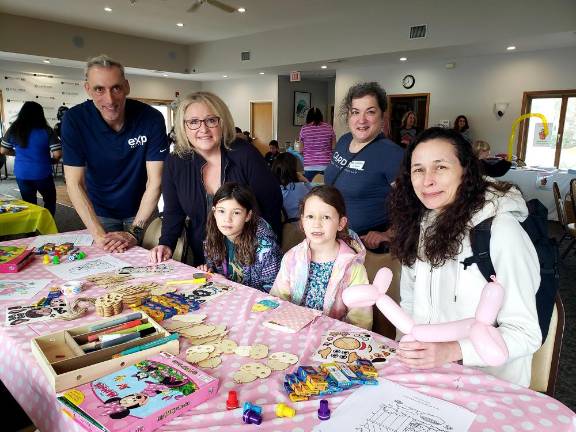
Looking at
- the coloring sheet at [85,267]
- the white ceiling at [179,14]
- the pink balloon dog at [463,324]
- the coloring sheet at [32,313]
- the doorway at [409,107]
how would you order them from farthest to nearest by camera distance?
the doorway at [409,107]
the white ceiling at [179,14]
the coloring sheet at [85,267]
the coloring sheet at [32,313]
the pink balloon dog at [463,324]

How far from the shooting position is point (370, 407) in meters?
0.96

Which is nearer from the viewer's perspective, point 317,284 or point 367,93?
point 317,284

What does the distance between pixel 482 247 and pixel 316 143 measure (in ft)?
16.3

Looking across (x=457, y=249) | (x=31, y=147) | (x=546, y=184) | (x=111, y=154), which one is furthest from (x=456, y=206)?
(x=546, y=184)

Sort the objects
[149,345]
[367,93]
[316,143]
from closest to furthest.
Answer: [149,345] → [367,93] → [316,143]

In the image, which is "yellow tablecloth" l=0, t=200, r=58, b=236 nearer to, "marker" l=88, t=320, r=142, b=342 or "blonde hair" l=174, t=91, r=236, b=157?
"blonde hair" l=174, t=91, r=236, b=157

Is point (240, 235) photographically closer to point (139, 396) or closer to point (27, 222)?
point (139, 396)

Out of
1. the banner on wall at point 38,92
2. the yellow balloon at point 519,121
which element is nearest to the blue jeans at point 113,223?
the yellow balloon at point 519,121

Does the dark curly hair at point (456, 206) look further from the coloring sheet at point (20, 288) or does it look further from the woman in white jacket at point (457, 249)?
the coloring sheet at point (20, 288)

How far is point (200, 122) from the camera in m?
2.10

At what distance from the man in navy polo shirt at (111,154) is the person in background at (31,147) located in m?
2.44

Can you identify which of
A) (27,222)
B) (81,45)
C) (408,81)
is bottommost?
(27,222)

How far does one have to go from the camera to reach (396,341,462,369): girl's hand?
3.58 feet

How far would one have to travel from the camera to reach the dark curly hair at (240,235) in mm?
1995
